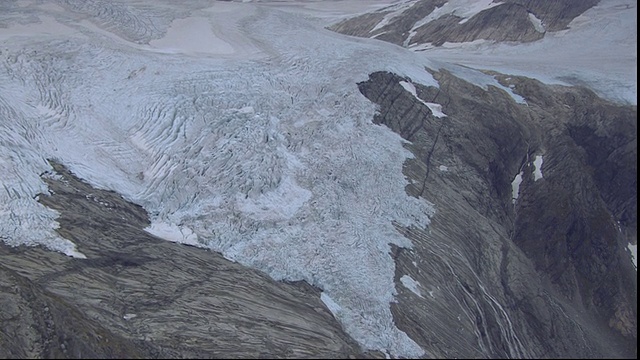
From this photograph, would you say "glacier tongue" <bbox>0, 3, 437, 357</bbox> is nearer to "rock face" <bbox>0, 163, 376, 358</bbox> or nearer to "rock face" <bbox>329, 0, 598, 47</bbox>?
"rock face" <bbox>0, 163, 376, 358</bbox>

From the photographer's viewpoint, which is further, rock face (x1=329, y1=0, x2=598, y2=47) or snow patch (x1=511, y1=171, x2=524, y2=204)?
rock face (x1=329, y1=0, x2=598, y2=47)

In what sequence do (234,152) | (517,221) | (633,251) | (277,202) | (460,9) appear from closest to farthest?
1. (277,202)
2. (234,152)
3. (517,221)
4. (633,251)
5. (460,9)

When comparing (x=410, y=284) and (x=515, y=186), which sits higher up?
(x=410, y=284)

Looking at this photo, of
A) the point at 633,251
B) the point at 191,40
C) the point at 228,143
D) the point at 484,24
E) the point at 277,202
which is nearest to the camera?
the point at 277,202

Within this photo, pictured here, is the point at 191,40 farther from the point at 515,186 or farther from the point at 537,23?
the point at 537,23

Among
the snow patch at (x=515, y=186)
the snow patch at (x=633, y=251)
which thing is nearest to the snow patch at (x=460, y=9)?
the snow patch at (x=515, y=186)

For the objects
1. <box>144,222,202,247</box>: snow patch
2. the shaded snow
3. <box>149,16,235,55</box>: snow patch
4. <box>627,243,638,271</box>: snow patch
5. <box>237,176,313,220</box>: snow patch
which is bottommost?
<box>627,243,638,271</box>: snow patch

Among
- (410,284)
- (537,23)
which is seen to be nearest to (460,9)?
(537,23)

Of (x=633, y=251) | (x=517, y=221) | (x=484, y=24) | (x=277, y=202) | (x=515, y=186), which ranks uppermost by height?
(x=484, y=24)

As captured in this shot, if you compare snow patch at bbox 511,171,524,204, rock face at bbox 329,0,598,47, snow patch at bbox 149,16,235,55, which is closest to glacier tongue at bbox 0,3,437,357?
snow patch at bbox 149,16,235,55
